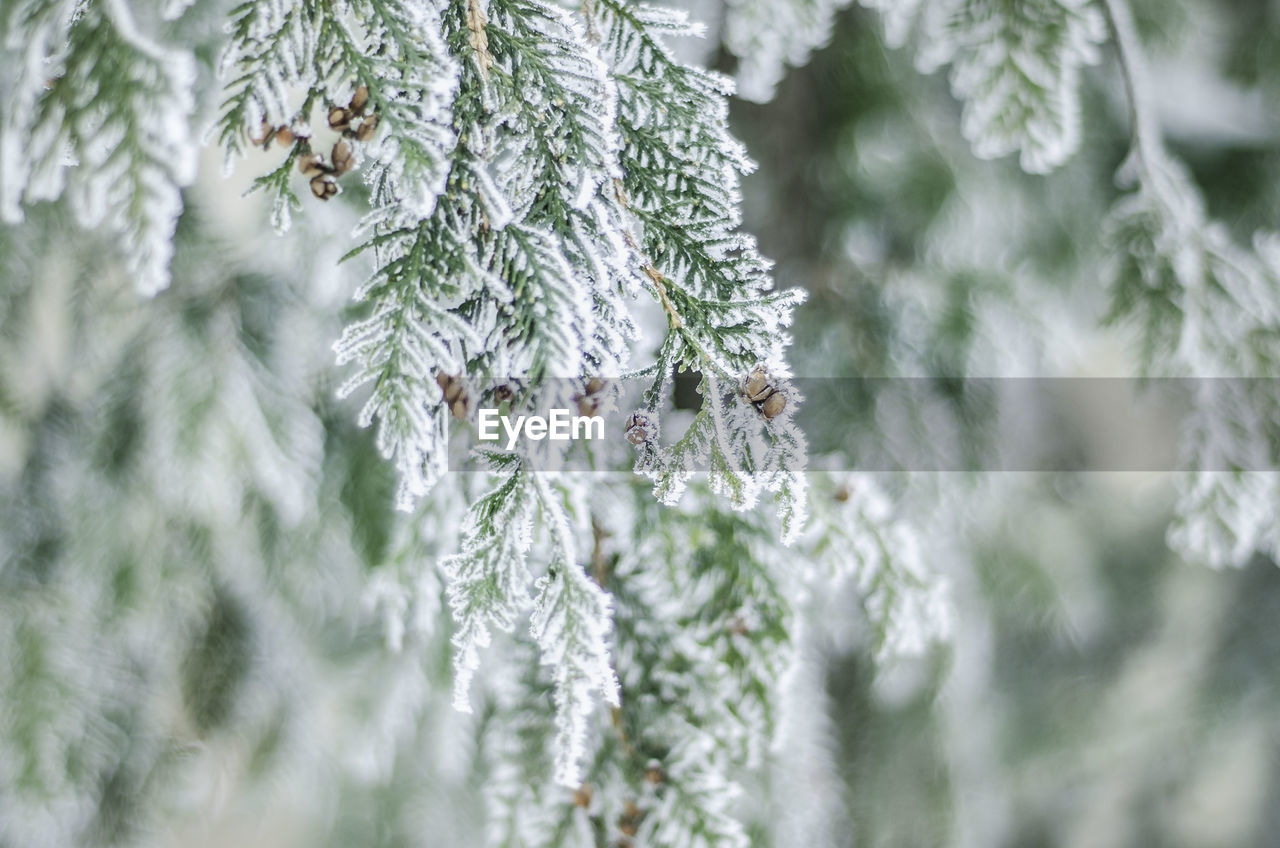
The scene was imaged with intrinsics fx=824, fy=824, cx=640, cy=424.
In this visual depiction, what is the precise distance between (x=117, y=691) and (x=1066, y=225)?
166 cm

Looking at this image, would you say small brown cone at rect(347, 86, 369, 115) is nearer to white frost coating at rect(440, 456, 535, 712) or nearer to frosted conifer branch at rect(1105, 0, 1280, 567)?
white frost coating at rect(440, 456, 535, 712)

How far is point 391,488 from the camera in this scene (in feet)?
3.21

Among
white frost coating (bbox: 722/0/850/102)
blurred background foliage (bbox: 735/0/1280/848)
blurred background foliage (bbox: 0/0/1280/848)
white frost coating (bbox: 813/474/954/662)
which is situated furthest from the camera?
blurred background foliage (bbox: 735/0/1280/848)

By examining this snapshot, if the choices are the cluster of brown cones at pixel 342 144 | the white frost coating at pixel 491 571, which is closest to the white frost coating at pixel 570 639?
the white frost coating at pixel 491 571

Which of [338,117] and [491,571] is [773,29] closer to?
[338,117]

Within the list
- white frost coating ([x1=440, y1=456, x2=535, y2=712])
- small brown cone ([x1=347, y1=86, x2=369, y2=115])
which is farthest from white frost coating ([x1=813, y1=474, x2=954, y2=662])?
small brown cone ([x1=347, y1=86, x2=369, y2=115])

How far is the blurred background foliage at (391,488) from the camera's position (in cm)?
98

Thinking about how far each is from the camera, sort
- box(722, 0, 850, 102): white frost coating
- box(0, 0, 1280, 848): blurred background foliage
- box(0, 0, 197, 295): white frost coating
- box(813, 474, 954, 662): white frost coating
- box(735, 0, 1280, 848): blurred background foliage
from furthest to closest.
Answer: box(735, 0, 1280, 848): blurred background foliage → box(0, 0, 1280, 848): blurred background foliage → box(722, 0, 850, 102): white frost coating → box(813, 474, 954, 662): white frost coating → box(0, 0, 197, 295): white frost coating

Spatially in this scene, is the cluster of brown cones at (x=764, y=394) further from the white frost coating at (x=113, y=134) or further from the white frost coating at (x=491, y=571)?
the white frost coating at (x=113, y=134)

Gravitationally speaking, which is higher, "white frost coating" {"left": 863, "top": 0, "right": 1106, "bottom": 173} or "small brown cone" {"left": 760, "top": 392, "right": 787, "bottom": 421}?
"white frost coating" {"left": 863, "top": 0, "right": 1106, "bottom": 173}

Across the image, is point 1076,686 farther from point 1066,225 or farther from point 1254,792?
point 1066,225

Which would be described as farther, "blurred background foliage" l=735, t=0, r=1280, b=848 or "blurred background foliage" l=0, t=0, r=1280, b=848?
"blurred background foliage" l=735, t=0, r=1280, b=848

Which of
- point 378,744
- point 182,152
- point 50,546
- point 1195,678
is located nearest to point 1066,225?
point 1195,678

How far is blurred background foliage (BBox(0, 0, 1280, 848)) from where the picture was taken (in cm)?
98
